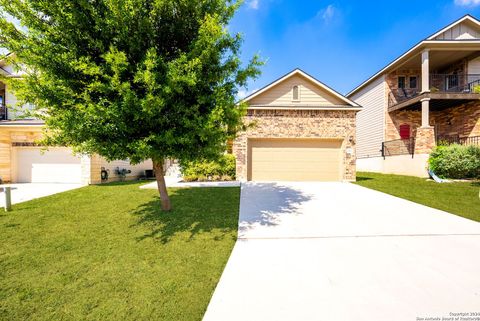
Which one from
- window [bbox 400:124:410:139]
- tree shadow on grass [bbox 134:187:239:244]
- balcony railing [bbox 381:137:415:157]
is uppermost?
window [bbox 400:124:410:139]

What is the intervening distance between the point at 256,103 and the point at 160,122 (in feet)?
27.4

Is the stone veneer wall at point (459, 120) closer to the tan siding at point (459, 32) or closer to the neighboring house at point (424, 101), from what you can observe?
the neighboring house at point (424, 101)

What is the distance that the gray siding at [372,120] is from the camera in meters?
17.0

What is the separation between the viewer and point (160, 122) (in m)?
4.66

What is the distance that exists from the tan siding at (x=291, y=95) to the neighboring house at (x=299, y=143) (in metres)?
0.30

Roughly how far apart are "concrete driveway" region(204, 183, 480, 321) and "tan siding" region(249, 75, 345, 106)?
766cm

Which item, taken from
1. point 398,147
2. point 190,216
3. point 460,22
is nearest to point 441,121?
point 398,147

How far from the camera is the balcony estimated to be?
13367mm

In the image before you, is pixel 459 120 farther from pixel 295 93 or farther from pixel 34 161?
pixel 34 161

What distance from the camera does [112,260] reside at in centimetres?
372

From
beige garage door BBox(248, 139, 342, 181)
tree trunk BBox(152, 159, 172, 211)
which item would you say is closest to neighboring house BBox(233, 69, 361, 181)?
beige garage door BBox(248, 139, 342, 181)

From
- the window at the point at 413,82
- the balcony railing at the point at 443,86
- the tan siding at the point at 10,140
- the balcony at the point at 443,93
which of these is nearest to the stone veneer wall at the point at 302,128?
the balcony at the point at 443,93

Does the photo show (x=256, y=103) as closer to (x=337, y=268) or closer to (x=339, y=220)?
(x=339, y=220)

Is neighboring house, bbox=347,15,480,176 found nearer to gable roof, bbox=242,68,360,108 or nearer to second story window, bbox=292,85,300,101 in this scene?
gable roof, bbox=242,68,360,108
